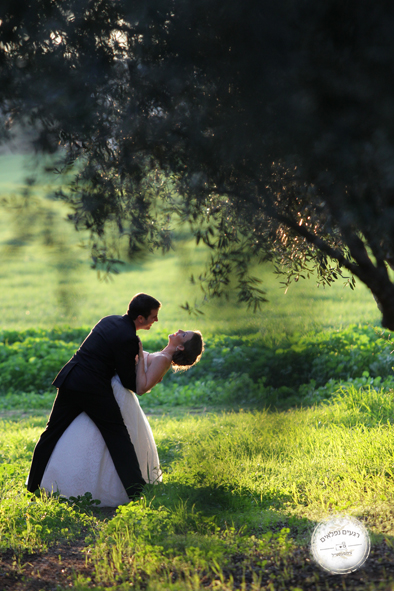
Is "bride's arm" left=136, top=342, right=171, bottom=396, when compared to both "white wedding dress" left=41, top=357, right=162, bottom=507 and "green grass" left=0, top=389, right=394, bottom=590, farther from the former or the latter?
"green grass" left=0, top=389, right=394, bottom=590

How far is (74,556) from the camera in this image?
135 inches

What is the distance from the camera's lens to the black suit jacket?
4.39 metres

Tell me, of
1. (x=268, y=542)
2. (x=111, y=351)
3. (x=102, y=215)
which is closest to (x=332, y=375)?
(x=111, y=351)

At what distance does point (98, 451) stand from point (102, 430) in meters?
0.17

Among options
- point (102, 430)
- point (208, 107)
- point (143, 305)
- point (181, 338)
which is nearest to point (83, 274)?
point (208, 107)

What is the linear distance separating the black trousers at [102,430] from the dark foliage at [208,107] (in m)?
2.39

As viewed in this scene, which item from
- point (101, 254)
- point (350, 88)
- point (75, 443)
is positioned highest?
point (350, 88)

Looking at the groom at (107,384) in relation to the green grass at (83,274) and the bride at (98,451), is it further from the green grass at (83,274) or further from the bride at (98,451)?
the green grass at (83,274)

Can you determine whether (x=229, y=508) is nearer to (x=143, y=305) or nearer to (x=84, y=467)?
(x=84, y=467)

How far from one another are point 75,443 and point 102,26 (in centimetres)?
326

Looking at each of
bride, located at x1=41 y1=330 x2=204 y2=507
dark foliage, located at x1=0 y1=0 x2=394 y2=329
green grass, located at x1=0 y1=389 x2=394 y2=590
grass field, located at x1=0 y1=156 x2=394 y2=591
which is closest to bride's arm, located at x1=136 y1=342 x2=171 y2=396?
bride, located at x1=41 y1=330 x2=204 y2=507

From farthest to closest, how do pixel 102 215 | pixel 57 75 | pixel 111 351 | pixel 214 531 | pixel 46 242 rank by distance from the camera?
1. pixel 111 351
2. pixel 214 531
3. pixel 102 215
4. pixel 57 75
5. pixel 46 242

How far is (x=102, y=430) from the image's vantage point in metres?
4.47

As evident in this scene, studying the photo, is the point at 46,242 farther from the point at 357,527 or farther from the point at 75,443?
the point at 75,443
